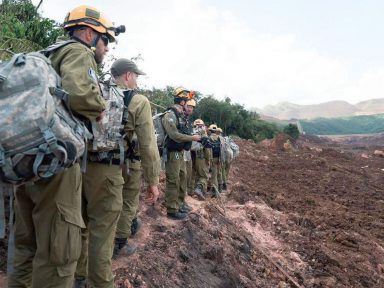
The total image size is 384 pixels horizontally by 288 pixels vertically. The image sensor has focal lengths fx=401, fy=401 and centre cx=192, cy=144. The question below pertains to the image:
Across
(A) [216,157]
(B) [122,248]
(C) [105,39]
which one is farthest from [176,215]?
(A) [216,157]

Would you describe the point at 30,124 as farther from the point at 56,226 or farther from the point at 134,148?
the point at 134,148

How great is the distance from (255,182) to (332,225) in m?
6.32

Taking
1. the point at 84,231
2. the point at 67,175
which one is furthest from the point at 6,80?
the point at 84,231

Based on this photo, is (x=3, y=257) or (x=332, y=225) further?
(x=332, y=225)

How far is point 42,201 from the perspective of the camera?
7.88ft

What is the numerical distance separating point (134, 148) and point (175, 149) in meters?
2.38

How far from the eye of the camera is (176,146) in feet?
20.4

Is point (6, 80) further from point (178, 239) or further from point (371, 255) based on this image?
point (371, 255)

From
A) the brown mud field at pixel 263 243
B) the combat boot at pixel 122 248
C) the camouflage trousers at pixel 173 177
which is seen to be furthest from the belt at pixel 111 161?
the camouflage trousers at pixel 173 177

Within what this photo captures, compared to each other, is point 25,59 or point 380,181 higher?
point 25,59

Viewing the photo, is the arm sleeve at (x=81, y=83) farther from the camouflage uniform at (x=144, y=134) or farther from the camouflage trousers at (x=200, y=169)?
the camouflage trousers at (x=200, y=169)

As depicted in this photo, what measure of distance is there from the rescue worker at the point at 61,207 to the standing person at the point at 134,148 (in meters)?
0.87

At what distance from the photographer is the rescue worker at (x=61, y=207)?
2.39m

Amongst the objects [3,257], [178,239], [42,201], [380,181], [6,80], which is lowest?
[380,181]
